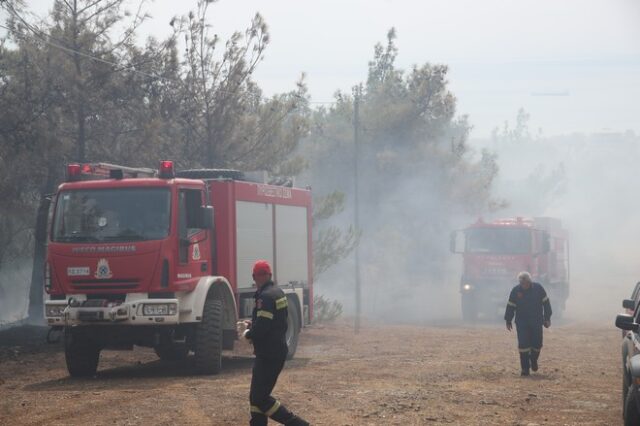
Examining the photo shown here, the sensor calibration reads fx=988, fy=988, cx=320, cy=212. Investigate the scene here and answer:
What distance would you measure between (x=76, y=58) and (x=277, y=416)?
51.4 ft

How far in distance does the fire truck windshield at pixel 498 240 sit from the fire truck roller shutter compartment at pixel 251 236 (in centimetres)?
1514

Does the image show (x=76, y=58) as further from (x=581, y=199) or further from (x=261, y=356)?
(x=581, y=199)

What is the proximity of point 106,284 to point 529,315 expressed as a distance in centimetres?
663

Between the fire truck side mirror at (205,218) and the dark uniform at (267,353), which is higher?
the fire truck side mirror at (205,218)

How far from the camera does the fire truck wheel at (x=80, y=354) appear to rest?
14.7 m

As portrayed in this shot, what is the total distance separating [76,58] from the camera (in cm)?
2262

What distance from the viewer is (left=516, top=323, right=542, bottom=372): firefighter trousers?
1525 centimetres

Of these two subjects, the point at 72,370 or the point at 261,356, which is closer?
the point at 261,356

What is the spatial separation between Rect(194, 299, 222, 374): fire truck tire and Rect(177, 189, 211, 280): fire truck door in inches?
22.7

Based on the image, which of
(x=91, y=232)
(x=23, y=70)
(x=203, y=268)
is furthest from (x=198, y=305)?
(x=23, y=70)

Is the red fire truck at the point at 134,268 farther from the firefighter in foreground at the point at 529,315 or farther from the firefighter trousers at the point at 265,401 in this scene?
the firefighter trousers at the point at 265,401

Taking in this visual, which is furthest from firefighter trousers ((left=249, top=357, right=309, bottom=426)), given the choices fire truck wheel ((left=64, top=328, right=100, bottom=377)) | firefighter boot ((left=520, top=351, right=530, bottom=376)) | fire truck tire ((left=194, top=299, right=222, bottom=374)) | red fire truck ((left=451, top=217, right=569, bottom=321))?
red fire truck ((left=451, top=217, right=569, bottom=321))

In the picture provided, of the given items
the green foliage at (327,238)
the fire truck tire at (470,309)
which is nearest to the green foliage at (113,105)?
the green foliage at (327,238)

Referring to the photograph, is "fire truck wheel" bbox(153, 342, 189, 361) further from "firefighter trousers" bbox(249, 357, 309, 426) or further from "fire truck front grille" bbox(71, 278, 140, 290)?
"firefighter trousers" bbox(249, 357, 309, 426)
